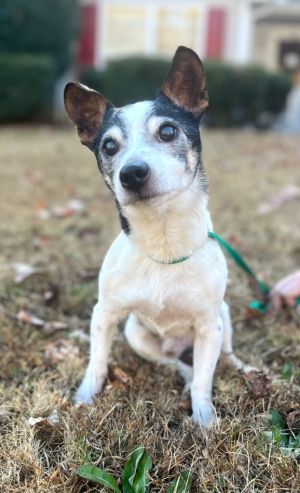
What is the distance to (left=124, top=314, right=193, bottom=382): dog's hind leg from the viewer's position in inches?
96.2

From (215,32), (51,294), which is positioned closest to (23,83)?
(215,32)

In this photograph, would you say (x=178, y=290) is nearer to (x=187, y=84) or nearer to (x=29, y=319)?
(x=187, y=84)

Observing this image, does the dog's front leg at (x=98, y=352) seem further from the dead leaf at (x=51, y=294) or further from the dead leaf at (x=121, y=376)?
the dead leaf at (x=51, y=294)

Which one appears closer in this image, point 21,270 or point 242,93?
point 21,270

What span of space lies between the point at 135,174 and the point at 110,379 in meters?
1.02

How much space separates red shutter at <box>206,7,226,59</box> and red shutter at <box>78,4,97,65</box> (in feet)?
9.31

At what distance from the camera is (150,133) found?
2.01 metres

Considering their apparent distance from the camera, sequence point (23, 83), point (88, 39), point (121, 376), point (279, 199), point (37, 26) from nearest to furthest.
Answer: point (121, 376) → point (279, 199) → point (23, 83) → point (37, 26) → point (88, 39)

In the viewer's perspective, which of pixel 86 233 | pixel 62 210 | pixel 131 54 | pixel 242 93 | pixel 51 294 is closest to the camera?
pixel 51 294

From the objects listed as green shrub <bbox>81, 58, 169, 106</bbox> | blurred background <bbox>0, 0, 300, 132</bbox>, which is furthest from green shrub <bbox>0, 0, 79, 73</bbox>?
green shrub <bbox>81, 58, 169, 106</bbox>

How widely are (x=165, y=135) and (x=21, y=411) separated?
46.1 inches

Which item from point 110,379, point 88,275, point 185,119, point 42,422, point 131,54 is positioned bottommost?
point 88,275

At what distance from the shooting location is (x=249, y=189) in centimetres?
591

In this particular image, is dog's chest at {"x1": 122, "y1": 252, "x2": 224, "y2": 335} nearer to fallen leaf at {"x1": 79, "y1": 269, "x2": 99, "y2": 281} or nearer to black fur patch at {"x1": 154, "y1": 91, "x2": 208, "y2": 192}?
black fur patch at {"x1": 154, "y1": 91, "x2": 208, "y2": 192}
